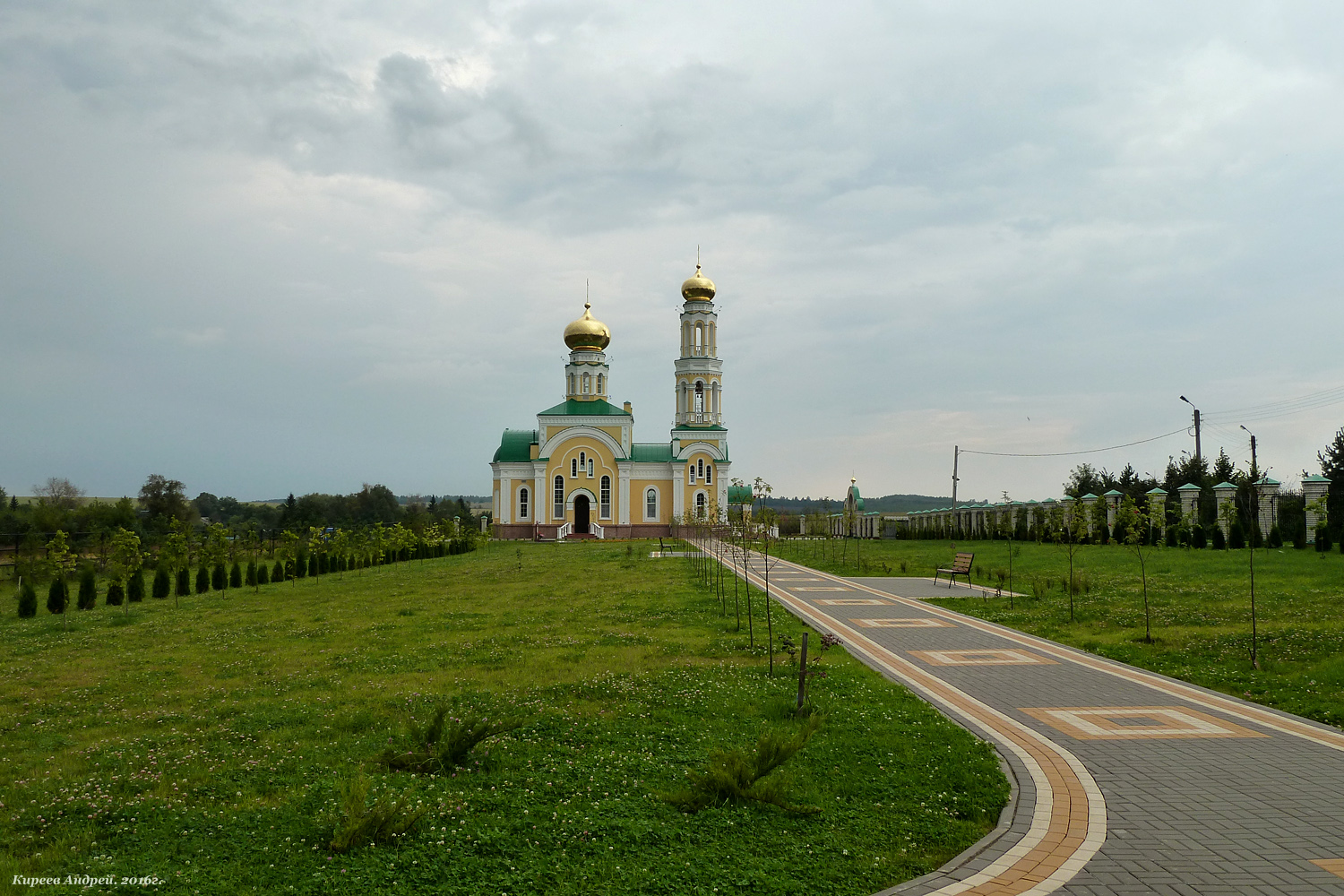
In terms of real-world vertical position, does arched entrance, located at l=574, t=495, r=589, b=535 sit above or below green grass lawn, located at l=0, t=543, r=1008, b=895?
above

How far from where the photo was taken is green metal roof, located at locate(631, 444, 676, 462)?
197ft

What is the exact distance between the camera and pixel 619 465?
5856cm

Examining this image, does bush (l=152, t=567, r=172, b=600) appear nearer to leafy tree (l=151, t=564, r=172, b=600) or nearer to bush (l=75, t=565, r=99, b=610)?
leafy tree (l=151, t=564, r=172, b=600)

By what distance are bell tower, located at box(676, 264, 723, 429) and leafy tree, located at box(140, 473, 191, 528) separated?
36576 mm

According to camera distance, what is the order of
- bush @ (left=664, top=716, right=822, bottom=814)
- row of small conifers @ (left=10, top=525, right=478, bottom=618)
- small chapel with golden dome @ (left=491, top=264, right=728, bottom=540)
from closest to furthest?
bush @ (left=664, top=716, right=822, bottom=814)
row of small conifers @ (left=10, top=525, right=478, bottom=618)
small chapel with golden dome @ (left=491, top=264, right=728, bottom=540)

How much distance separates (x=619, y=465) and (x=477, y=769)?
171 feet

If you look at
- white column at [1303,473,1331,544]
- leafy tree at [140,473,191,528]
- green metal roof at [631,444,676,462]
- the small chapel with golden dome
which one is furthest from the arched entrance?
white column at [1303,473,1331,544]

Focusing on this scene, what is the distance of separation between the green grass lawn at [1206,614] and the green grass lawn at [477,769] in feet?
14.2

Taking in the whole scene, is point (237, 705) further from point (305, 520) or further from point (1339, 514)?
point (305, 520)

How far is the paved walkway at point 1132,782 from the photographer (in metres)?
4.91

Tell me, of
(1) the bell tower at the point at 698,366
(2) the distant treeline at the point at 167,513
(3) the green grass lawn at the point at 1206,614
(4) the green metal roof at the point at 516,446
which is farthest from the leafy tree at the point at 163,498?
(3) the green grass lawn at the point at 1206,614

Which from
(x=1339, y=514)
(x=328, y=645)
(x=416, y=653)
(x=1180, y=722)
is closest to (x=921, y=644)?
(x=1180, y=722)

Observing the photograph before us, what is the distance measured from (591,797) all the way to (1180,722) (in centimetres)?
625

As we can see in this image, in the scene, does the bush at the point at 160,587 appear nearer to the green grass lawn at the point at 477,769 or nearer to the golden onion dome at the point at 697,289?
the green grass lawn at the point at 477,769
